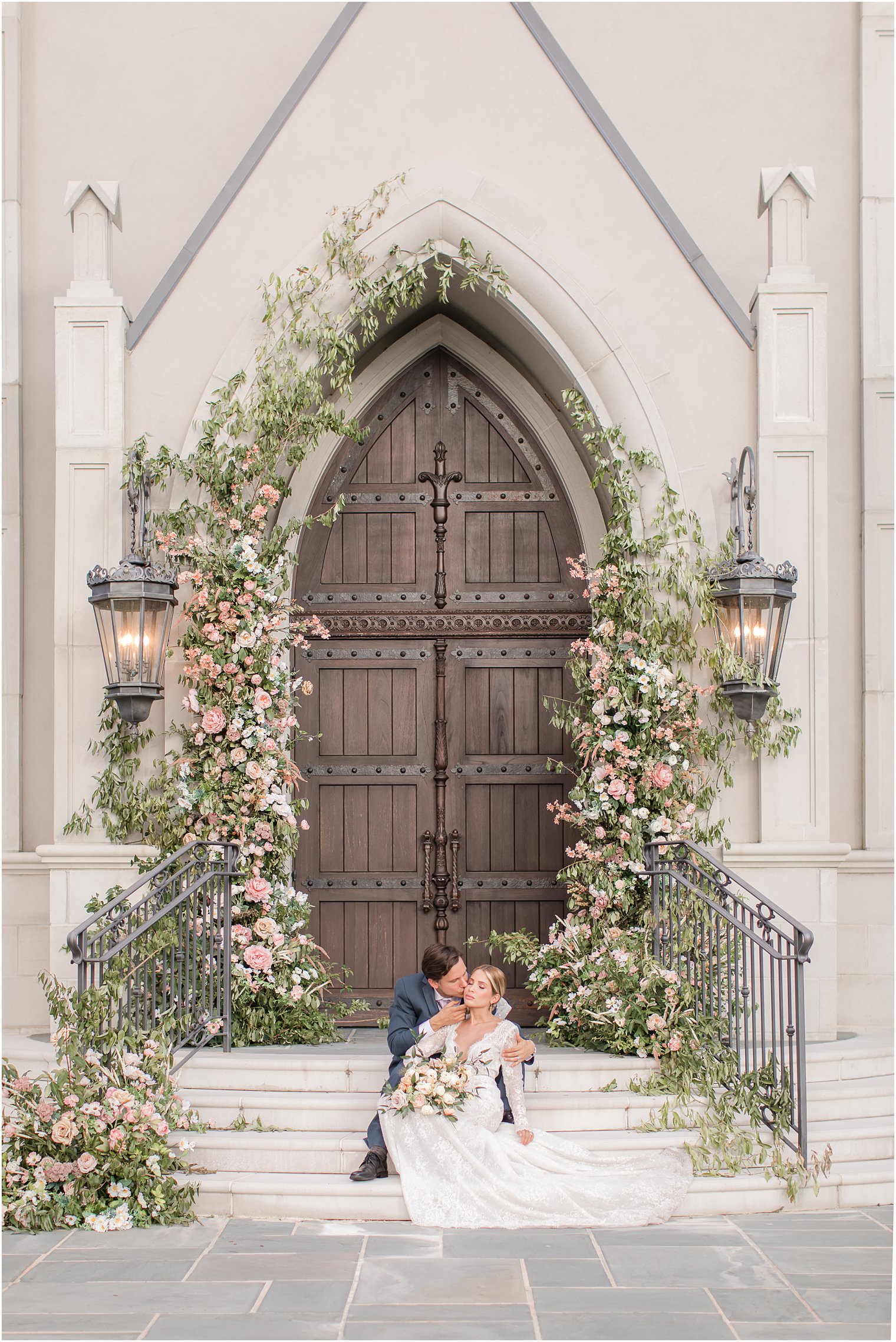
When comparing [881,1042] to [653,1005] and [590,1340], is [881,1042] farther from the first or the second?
[590,1340]

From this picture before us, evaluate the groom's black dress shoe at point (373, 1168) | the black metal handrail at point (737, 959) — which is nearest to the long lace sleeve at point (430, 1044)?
the groom's black dress shoe at point (373, 1168)

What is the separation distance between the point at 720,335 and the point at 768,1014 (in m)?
3.96

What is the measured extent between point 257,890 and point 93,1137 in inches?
71.8

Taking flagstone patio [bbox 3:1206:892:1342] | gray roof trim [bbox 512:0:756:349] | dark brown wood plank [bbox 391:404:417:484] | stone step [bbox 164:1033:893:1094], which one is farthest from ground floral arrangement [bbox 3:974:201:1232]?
gray roof trim [bbox 512:0:756:349]

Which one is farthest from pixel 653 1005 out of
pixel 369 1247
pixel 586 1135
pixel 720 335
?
pixel 720 335

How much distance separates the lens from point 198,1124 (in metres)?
5.48

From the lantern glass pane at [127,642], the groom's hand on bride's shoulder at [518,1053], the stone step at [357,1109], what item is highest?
the lantern glass pane at [127,642]

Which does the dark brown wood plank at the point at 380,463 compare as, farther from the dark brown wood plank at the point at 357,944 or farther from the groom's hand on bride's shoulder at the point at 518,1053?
the groom's hand on bride's shoulder at the point at 518,1053

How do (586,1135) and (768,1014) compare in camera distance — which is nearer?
(586,1135)

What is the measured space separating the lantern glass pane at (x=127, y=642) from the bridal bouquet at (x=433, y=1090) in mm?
2707

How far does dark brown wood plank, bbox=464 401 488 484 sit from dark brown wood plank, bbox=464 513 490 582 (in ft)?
0.82

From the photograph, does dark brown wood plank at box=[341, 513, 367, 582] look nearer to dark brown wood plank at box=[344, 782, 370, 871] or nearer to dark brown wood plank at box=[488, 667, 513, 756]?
dark brown wood plank at box=[488, 667, 513, 756]

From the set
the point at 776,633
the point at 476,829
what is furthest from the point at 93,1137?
the point at 776,633

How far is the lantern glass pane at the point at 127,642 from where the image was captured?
668cm
